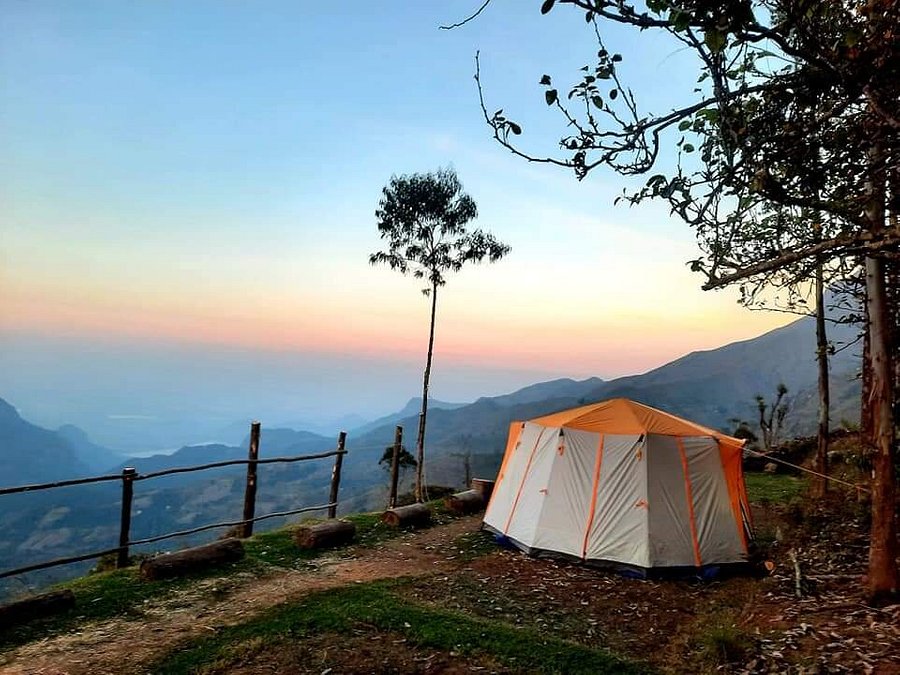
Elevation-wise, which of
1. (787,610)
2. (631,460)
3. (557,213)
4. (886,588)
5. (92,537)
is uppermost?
(557,213)

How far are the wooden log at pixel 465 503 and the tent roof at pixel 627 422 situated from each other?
356 centimetres

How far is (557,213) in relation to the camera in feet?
53.1

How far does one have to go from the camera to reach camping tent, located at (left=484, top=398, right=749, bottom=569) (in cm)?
830

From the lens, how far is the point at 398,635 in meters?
5.56

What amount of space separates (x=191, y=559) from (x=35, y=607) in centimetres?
188

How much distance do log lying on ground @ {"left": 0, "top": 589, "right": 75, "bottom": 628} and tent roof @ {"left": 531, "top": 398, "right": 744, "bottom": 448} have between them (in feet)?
23.7

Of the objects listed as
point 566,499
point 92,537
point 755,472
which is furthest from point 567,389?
point 566,499

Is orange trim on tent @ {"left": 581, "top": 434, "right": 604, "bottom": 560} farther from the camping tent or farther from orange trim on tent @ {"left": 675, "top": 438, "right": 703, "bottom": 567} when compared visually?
orange trim on tent @ {"left": 675, "top": 438, "right": 703, "bottom": 567}

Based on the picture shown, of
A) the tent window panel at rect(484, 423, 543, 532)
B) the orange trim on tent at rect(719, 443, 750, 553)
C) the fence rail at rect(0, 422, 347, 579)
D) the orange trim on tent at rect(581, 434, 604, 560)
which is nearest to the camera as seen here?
the fence rail at rect(0, 422, 347, 579)

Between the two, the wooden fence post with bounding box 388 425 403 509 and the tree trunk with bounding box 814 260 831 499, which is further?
the wooden fence post with bounding box 388 425 403 509

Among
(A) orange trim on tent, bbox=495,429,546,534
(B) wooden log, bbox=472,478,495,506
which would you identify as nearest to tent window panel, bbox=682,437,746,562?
(A) orange trim on tent, bbox=495,429,546,534

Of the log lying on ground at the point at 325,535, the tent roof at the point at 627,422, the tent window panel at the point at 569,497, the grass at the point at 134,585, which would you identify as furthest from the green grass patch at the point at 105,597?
Answer: the tent roof at the point at 627,422

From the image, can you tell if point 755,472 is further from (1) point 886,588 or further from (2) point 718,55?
(2) point 718,55

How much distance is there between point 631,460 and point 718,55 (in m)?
6.90
